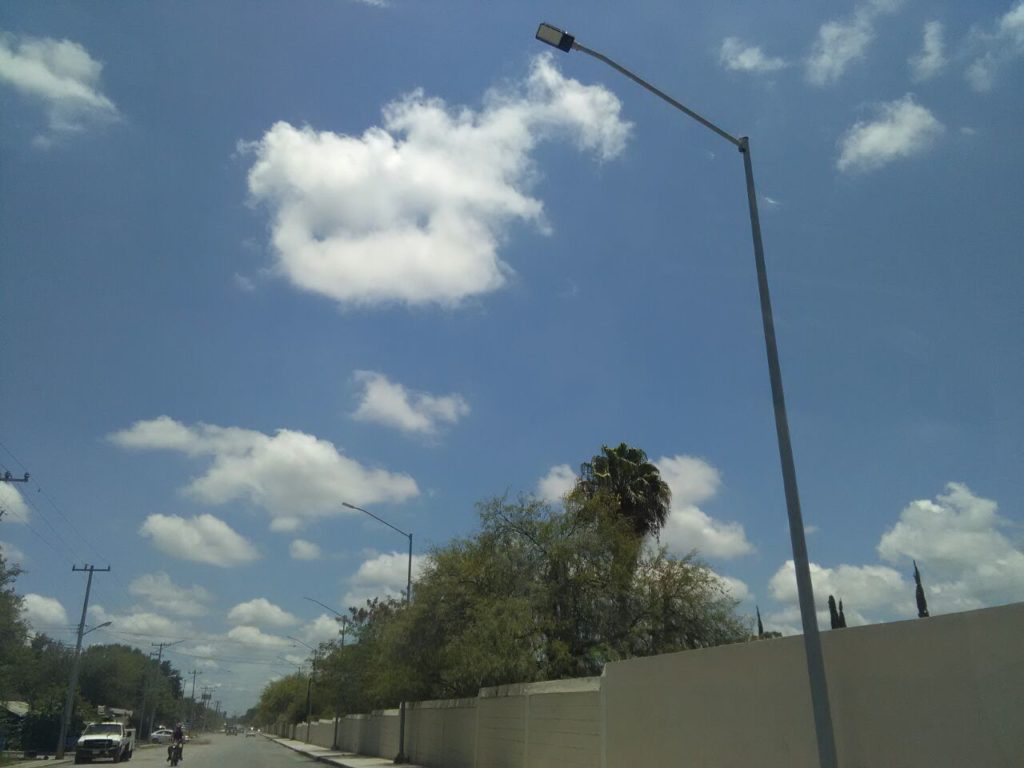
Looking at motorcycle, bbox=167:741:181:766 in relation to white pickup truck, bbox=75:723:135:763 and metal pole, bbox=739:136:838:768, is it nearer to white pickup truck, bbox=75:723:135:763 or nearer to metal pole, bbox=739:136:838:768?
white pickup truck, bbox=75:723:135:763

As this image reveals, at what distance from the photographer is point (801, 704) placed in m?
11.7

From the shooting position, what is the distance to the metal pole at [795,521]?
8.98 m

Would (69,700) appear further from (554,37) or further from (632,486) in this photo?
(554,37)

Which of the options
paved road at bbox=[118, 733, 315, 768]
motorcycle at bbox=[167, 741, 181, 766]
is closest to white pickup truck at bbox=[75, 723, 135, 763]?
paved road at bbox=[118, 733, 315, 768]

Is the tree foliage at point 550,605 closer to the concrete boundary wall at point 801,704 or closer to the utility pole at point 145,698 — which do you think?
the concrete boundary wall at point 801,704

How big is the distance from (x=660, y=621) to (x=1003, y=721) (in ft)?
66.8

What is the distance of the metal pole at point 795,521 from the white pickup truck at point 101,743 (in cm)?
4270

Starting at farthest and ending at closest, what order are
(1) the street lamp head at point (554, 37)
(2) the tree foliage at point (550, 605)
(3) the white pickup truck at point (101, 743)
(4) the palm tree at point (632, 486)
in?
(3) the white pickup truck at point (101, 743) → (4) the palm tree at point (632, 486) → (2) the tree foliage at point (550, 605) → (1) the street lamp head at point (554, 37)

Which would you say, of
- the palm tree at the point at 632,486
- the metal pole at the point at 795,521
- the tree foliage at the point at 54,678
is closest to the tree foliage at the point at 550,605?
the palm tree at the point at 632,486

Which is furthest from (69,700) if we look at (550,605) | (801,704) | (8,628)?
(801,704)

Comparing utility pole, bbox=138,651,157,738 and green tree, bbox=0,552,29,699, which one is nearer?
green tree, bbox=0,552,29,699

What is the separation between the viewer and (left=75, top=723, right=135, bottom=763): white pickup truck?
41.8 metres

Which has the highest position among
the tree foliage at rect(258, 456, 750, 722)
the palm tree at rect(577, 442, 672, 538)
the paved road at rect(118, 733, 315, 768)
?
the palm tree at rect(577, 442, 672, 538)

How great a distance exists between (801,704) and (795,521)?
3489 mm
